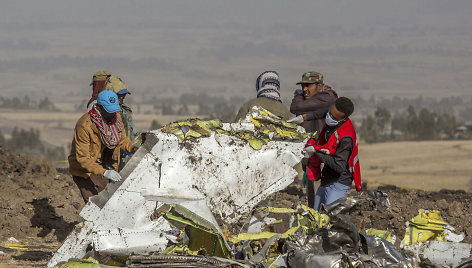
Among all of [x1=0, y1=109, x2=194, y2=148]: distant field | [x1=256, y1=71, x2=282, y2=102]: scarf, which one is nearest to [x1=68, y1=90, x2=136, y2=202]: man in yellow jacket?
[x1=256, y1=71, x2=282, y2=102]: scarf

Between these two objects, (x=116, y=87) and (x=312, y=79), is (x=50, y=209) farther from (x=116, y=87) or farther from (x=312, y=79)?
(x=312, y=79)

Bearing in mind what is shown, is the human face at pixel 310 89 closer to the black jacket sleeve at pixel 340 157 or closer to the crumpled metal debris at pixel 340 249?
the black jacket sleeve at pixel 340 157

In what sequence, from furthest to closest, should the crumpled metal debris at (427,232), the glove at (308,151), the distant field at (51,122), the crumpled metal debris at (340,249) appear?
the distant field at (51,122)
the crumpled metal debris at (427,232)
the glove at (308,151)
the crumpled metal debris at (340,249)

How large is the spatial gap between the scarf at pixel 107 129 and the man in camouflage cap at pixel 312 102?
2180mm

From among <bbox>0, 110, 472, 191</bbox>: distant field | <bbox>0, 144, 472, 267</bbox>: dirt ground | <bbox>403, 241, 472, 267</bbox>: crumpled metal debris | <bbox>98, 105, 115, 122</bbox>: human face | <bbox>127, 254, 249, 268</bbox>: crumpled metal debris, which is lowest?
<bbox>0, 110, 472, 191</bbox>: distant field

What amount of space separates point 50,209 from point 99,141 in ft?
13.6

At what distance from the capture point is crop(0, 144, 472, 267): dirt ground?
9.79 meters

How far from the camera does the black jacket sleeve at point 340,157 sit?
24.5 ft

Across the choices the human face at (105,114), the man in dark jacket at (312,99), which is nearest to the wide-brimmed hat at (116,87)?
the human face at (105,114)

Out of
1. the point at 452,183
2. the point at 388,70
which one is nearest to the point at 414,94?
the point at 388,70

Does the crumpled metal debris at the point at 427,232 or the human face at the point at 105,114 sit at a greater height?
the human face at the point at 105,114

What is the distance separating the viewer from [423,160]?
30.5 metres

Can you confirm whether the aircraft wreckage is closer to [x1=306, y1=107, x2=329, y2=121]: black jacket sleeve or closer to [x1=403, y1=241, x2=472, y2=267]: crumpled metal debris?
[x1=403, y1=241, x2=472, y2=267]: crumpled metal debris

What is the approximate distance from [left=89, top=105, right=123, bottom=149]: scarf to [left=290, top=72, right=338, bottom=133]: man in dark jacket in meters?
2.22
